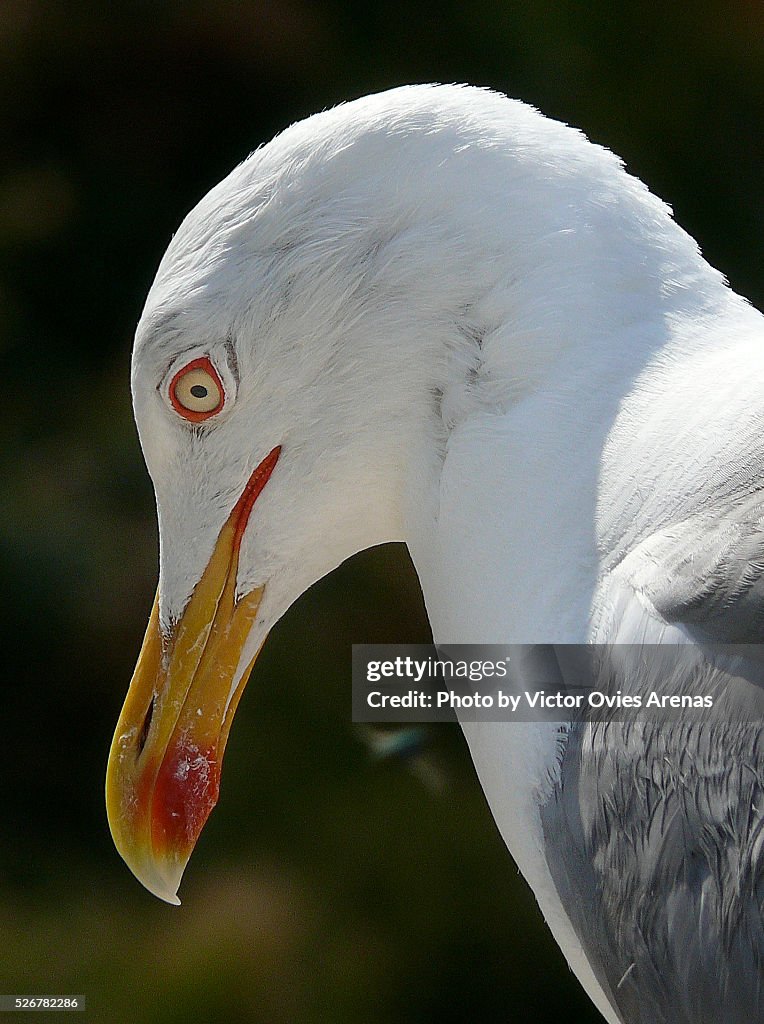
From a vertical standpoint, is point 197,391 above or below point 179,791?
above

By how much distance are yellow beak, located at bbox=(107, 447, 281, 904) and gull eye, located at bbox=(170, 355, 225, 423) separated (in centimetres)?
9

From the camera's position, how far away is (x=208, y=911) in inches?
82.0

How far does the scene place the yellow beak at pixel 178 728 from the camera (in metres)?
0.93

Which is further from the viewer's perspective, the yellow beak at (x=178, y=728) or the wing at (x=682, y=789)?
the yellow beak at (x=178, y=728)

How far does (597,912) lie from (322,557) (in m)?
0.32

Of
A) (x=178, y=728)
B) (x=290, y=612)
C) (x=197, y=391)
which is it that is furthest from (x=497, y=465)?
(x=290, y=612)

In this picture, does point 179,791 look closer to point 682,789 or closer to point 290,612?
point 682,789

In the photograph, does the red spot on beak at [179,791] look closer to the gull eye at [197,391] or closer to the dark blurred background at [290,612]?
the gull eye at [197,391]

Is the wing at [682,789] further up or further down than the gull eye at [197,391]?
further down

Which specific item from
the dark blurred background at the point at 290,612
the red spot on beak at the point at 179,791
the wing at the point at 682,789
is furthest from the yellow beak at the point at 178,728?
the dark blurred background at the point at 290,612

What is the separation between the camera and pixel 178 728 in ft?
3.09

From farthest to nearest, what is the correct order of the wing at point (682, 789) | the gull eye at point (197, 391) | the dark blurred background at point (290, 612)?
the dark blurred background at point (290, 612) → the gull eye at point (197, 391) → the wing at point (682, 789)

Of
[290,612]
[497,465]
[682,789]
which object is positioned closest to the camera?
[682,789]

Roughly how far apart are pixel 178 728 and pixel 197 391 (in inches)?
9.6
